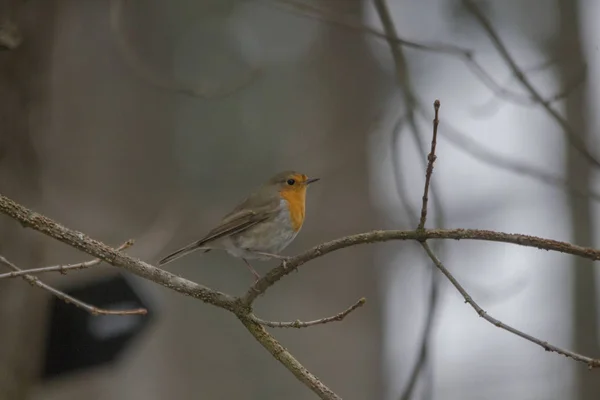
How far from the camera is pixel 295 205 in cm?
145

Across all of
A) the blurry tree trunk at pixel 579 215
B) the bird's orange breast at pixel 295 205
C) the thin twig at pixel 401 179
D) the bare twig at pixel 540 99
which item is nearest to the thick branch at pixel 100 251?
the bird's orange breast at pixel 295 205

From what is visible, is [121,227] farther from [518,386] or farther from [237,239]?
[518,386]

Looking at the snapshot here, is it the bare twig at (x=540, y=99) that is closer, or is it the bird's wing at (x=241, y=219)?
the bird's wing at (x=241, y=219)

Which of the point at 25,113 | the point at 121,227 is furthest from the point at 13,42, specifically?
the point at 121,227

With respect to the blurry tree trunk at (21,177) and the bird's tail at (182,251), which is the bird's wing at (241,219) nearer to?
the bird's tail at (182,251)

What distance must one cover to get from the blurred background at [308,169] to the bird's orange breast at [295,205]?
0.27 metres

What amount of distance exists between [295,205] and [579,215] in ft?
4.40

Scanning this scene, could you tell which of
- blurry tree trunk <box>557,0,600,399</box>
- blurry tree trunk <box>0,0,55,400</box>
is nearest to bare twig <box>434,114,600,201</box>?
blurry tree trunk <box>557,0,600,399</box>

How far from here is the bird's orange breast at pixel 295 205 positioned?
1436 mm

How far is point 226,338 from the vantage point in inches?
91.0

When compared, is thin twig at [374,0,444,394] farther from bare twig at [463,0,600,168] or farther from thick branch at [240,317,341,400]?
thick branch at [240,317,341,400]

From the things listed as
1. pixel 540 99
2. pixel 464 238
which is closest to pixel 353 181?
pixel 540 99

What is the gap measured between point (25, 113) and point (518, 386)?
170 cm

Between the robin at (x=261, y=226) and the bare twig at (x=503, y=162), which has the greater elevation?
the bare twig at (x=503, y=162)
